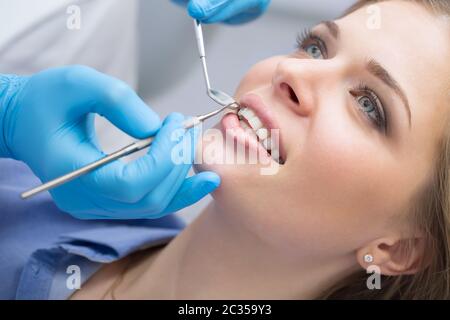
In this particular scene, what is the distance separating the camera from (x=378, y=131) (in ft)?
3.27

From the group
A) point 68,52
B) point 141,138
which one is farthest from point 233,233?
point 68,52

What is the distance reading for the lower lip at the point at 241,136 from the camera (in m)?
0.96

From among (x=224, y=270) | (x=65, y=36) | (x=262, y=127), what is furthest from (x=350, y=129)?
(x=65, y=36)

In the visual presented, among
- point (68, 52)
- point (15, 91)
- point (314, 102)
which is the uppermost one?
point (68, 52)

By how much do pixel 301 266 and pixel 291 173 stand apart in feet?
0.96

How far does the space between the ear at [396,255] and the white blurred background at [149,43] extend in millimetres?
750

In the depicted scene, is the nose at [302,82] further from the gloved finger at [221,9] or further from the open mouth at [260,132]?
the gloved finger at [221,9]

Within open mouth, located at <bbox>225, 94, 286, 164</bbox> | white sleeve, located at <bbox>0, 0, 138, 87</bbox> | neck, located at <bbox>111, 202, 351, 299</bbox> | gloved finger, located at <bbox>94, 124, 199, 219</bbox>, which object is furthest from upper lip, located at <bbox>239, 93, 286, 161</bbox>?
white sleeve, located at <bbox>0, 0, 138, 87</bbox>

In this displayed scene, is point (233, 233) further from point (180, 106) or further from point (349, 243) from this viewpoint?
point (180, 106)

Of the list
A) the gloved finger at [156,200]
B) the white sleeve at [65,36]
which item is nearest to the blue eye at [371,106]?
the gloved finger at [156,200]

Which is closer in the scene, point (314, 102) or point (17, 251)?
point (314, 102)

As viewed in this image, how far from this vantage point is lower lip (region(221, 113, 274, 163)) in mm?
961

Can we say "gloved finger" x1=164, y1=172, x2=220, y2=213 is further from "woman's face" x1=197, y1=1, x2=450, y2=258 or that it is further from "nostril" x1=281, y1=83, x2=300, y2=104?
"nostril" x1=281, y1=83, x2=300, y2=104

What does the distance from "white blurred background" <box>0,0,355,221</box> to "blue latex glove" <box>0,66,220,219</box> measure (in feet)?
1.35
